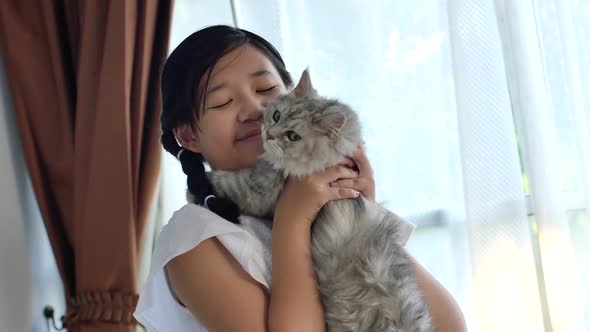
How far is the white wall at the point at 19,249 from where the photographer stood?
1.89 metres

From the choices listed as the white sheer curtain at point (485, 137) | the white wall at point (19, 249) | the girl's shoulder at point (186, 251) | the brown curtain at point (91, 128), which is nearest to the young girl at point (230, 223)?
the girl's shoulder at point (186, 251)

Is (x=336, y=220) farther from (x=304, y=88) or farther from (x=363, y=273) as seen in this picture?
(x=304, y=88)

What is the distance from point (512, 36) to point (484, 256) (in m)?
0.64

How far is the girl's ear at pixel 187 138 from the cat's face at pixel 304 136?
215 millimetres

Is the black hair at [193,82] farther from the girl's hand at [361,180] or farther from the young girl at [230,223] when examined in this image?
the girl's hand at [361,180]

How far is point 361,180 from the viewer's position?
4.24 ft

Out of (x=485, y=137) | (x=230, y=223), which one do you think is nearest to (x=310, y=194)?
(x=230, y=223)

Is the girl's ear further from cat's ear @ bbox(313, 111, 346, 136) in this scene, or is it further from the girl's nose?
cat's ear @ bbox(313, 111, 346, 136)

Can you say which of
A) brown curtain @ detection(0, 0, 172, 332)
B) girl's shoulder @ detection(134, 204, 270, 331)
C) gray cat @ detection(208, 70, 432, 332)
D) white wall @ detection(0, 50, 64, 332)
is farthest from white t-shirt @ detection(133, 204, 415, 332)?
white wall @ detection(0, 50, 64, 332)

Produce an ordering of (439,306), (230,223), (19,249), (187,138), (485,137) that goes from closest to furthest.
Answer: (230,223) < (439,306) < (187,138) < (485,137) < (19,249)

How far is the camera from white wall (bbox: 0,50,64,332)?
1.89 metres

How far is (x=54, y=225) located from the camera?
2021mm

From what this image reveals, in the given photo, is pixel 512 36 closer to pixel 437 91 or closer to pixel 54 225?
pixel 437 91

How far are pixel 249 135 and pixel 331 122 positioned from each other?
0.23 meters
